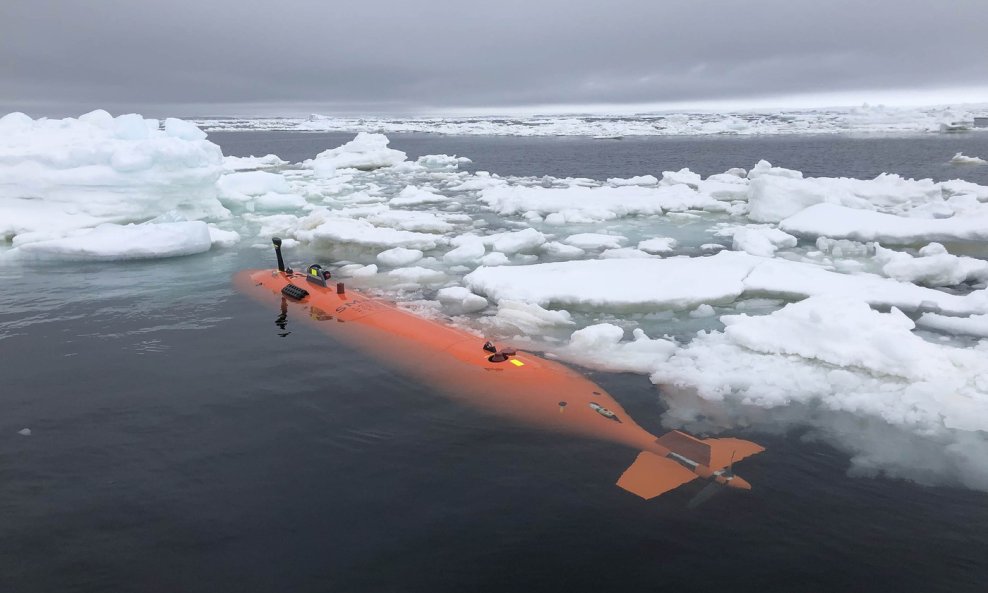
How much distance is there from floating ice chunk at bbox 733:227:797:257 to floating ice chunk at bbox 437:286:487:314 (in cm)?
774

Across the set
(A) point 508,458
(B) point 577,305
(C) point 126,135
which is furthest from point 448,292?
(C) point 126,135

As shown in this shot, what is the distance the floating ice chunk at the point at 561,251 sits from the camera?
607 inches

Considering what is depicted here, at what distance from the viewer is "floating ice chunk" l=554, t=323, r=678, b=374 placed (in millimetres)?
8906

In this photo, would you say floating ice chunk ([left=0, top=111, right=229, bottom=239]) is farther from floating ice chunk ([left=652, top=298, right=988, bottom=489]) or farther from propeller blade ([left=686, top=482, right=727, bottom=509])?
propeller blade ([left=686, top=482, right=727, bottom=509])

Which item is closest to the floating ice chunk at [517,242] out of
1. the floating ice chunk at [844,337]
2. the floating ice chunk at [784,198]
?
the floating ice chunk at [844,337]

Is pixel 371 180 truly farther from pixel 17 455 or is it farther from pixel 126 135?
pixel 17 455

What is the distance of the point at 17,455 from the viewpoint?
6875 millimetres

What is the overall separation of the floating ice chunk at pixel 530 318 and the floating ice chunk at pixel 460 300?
0.66 m

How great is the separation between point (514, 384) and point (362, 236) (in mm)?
9953

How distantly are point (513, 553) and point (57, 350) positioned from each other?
910cm

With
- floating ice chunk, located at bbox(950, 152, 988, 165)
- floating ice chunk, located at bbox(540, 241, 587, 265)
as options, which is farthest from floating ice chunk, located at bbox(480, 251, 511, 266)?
floating ice chunk, located at bbox(950, 152, 988, 165)

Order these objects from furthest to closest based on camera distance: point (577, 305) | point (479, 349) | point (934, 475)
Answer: point (577, 305)
point (479, 349)
point (934, 475)

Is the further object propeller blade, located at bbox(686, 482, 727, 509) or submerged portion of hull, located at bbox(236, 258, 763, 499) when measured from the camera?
submerged portion of hull, located at bbox(236, 258, 763, 499)

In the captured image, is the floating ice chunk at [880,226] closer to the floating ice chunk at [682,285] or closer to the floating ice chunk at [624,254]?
the floating ice chunk at [682,285]
